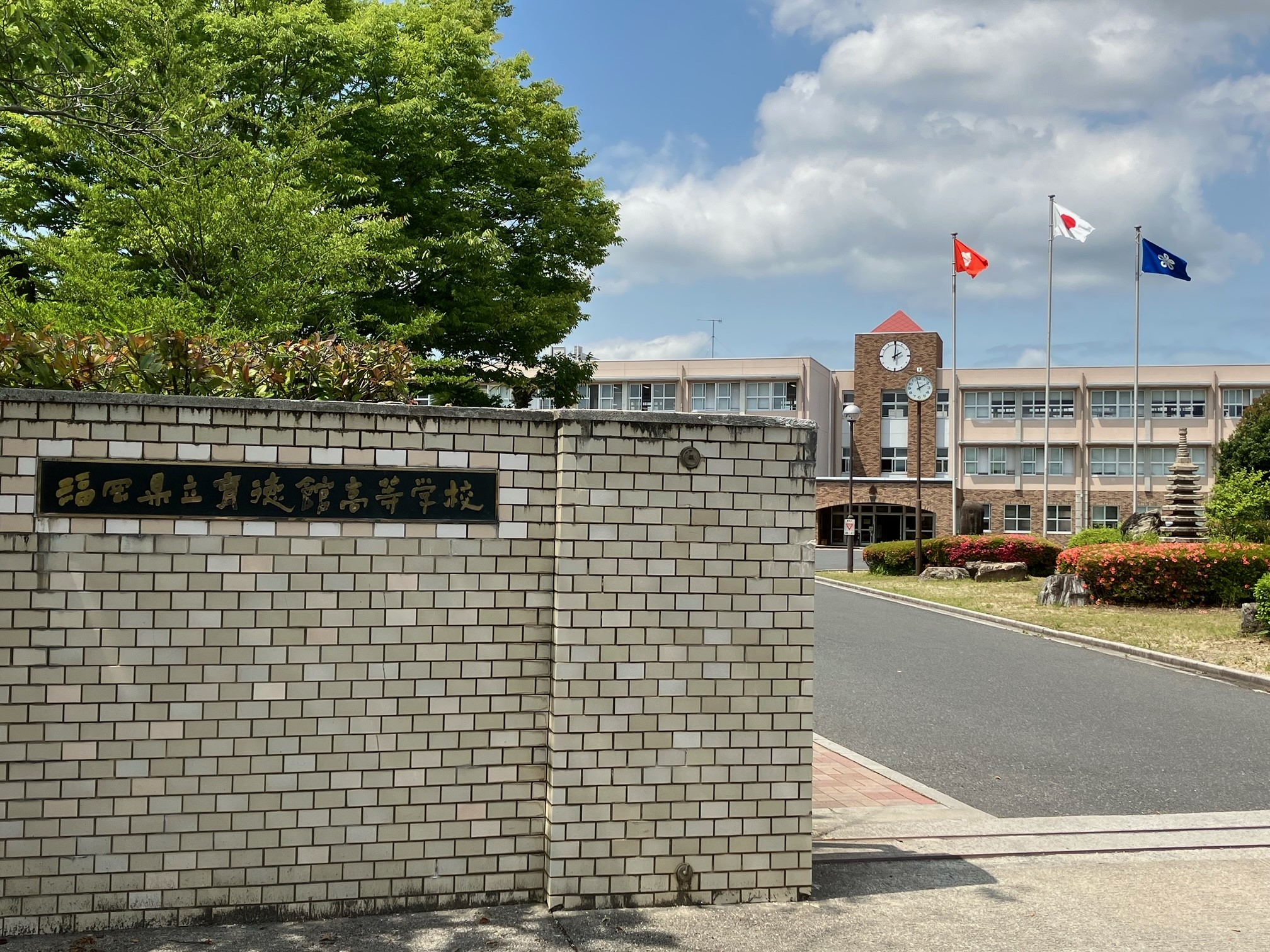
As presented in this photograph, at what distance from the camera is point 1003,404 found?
62719mm

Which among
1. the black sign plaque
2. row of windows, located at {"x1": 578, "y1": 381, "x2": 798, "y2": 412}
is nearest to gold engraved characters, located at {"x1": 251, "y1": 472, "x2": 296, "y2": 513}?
the black sign plaque

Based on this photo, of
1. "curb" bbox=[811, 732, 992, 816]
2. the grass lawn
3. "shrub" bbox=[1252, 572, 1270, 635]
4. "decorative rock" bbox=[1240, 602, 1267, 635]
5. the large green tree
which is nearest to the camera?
"curb" bbox=[811, 732, 992, 816]

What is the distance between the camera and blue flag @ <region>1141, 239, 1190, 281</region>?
38.2m

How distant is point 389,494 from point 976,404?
202 feet

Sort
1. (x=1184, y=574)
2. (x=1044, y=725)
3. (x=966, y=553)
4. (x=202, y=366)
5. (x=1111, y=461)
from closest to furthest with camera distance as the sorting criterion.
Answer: (x=202, y=366), (x=1044, y=725), (x=1184, y=574), (x=966, y=553), (x=1111, y=461)

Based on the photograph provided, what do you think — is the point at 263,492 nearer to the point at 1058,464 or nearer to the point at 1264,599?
the point at 1264,599

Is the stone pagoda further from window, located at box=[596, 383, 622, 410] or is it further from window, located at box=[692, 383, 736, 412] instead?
window, located at box=[596, 383, 622, 410]

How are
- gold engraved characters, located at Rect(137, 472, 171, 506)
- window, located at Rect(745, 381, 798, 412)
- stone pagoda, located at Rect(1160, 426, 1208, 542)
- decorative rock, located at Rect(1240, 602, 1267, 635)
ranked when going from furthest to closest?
1. window, located at Rect(745, 381, 798, 412)
2. stone pagoda, located at Rect(1160, 426, 1208, 542)
3. decorative rock, located at Rect(1240, 602, 1267, 635)
4. gold engraved characters, located at Rect(137, 472, 171, 506)

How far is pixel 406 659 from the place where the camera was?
521 cm

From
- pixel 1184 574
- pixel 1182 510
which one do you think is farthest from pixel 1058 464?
pixel 1184 574

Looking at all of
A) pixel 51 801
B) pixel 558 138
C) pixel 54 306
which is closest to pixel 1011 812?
pixel 51 801

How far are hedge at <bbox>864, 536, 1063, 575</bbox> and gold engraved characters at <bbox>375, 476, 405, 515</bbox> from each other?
31865mm

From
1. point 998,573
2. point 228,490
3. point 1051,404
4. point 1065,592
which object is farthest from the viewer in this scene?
point 1051,404

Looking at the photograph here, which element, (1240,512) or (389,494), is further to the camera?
(1240,512)
